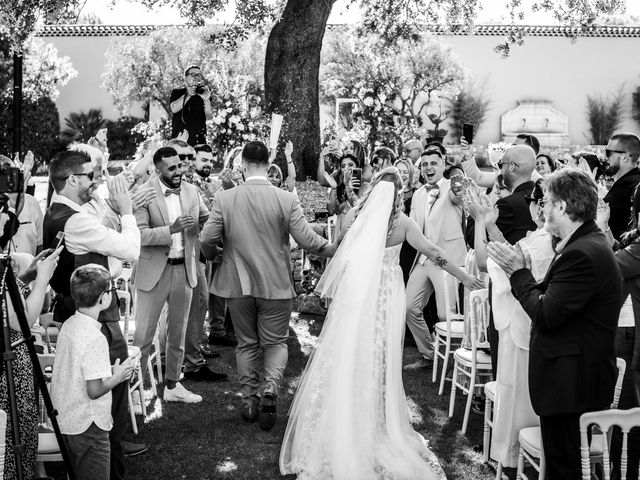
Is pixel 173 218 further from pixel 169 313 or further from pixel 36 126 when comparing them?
pixel 36 126

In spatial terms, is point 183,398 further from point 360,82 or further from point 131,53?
point 131,53

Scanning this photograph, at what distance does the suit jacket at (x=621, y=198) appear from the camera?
5.91m

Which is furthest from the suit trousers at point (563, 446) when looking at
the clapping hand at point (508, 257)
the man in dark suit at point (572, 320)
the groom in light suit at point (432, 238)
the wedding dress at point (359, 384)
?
the groom in light suit at point (432, 238)

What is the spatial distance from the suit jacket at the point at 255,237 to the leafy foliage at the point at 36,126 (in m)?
21.9

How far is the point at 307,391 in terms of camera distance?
4875mm

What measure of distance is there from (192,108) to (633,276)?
6.40 m

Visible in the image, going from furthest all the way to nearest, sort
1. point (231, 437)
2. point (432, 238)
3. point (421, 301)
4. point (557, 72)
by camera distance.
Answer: point (557, 72), point (432, 238), point (421, 301), point (231, 437)

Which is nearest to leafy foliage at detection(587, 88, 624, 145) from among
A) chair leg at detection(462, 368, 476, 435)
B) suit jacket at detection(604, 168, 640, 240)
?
suit jacket at detection(604, 168, 640, 240)

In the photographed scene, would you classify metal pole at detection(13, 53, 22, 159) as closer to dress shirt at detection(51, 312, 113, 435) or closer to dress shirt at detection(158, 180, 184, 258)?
dress shirt at detection(158, 180, 184, 258)

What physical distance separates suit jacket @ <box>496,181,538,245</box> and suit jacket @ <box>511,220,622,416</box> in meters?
1.89

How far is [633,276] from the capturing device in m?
4.32

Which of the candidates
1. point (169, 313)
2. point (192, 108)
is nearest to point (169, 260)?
point (169, 313)

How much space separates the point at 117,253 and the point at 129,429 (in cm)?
161

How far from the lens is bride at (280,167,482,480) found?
4.66 meters
